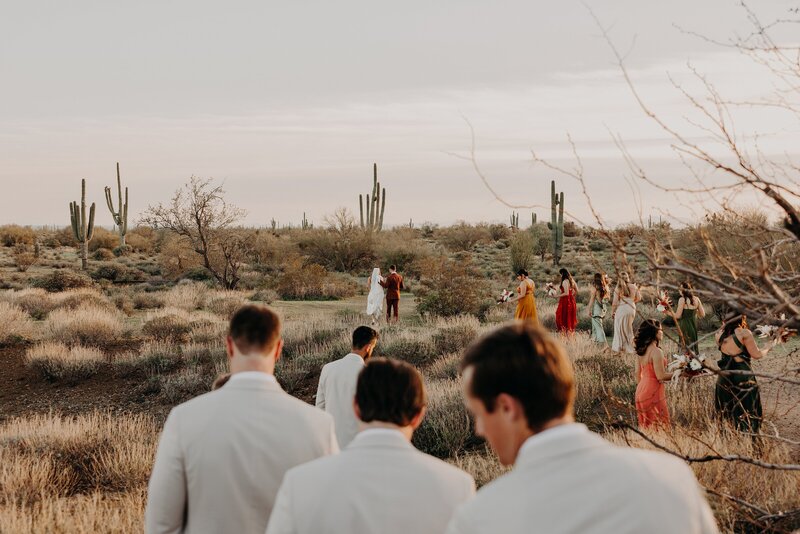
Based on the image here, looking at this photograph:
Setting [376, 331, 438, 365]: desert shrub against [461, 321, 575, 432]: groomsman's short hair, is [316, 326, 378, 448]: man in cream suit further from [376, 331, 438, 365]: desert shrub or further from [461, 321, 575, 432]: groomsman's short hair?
[376, 331, 438, 365]: desert shrub

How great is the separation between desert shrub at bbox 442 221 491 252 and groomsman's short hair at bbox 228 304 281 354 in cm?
5394

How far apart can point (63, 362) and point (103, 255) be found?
3462cm

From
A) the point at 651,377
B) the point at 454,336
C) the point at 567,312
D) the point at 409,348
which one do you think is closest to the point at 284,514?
the point at 651,377

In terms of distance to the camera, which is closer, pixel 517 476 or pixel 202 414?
pixel 517 476

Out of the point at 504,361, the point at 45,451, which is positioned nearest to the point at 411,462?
the point at 504,361

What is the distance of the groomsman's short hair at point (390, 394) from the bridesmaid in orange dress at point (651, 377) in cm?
622

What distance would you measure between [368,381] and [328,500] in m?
0.47

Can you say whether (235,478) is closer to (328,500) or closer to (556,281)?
(328,500)

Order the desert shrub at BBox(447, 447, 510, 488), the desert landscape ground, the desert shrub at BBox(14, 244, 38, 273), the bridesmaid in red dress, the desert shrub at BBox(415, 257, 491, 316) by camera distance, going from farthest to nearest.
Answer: the desert shrub at BBox(14, 244, 38, 273), the desert shrub at BBox(415, 257, 491, 316), the bridesmaid in red dress, the desert shrub at BBox(447, 447, 510, 488), the desert landscape ground

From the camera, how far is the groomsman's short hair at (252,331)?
312 cm

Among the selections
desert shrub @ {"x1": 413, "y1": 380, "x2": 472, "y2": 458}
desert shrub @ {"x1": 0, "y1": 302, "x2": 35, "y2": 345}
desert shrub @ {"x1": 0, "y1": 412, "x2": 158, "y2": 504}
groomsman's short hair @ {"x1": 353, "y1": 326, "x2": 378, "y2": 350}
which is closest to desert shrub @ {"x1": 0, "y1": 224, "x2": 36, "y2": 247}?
desert shrub @ {"x1": 0, "y1": 302, "x2": 35, "y2": 345}

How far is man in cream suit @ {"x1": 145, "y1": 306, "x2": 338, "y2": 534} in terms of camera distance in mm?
2951

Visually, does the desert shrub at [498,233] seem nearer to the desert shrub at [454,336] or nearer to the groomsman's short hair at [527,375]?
the desert shrub at [454,336]

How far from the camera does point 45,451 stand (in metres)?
9.60
